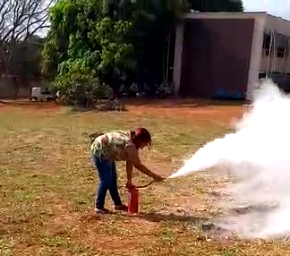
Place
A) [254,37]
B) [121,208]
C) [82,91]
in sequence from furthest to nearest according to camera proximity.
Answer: [254,37]
[82,91]
[121,208]

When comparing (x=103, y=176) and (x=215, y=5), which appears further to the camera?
(x=215, y=5)

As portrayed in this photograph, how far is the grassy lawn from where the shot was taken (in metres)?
6.18

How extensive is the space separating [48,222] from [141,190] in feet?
7.37

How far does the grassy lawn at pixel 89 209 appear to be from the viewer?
618cm

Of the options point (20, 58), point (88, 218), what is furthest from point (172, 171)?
point (20, 58)

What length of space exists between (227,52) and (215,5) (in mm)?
8130

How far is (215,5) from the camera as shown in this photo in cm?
4019

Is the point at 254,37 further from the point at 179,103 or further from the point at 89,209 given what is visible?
the point at 89,209

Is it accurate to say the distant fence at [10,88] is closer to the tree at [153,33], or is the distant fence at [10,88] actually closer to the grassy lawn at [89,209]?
the tree at [153,33]

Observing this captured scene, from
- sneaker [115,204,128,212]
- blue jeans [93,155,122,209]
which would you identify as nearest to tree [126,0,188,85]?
sneaker [115,204,128,212]

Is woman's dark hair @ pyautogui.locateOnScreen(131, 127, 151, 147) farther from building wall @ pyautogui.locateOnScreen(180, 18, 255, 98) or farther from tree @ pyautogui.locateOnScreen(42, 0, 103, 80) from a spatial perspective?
tree @ pyautogui.locateOnScreen(42, 0, 103, 80)

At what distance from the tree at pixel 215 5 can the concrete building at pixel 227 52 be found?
428 cm

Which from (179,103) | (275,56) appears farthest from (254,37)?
(179,103)

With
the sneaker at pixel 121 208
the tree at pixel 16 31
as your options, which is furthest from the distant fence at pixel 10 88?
the sneaker at pixel 121 208
